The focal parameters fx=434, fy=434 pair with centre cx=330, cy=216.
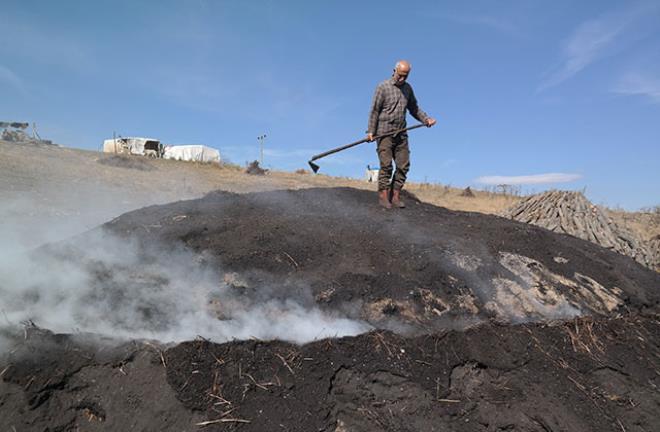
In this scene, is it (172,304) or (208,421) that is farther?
(172,304)

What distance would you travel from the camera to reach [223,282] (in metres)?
3.68

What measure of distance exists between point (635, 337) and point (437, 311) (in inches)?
77.8

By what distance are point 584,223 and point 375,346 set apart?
6842 mm

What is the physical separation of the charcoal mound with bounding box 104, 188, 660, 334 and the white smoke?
0.50ft

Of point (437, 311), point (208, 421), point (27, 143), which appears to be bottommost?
point (208, 421)

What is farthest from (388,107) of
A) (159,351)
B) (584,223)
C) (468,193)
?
(468,193)

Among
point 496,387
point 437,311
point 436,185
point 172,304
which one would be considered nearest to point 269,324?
point 172,304

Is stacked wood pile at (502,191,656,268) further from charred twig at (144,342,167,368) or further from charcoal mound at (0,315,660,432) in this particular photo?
charred twig at (144,342,167,368)

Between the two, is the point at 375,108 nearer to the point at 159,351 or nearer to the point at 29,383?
the point at 159,351

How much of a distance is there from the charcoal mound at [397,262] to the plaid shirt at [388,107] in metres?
1.10

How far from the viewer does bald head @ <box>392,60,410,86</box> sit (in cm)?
552

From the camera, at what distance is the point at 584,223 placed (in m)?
8.27

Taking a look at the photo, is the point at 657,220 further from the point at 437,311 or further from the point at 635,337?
the point at 437,311

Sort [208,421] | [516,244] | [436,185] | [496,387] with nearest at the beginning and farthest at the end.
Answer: [208,421], [496,387], [516,244], [436,185]
